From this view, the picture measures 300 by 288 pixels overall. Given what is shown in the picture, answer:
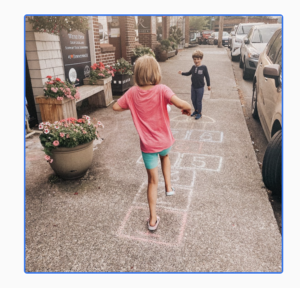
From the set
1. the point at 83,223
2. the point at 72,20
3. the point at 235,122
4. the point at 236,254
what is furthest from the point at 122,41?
the point at 236,254

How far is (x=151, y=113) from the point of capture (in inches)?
97.0

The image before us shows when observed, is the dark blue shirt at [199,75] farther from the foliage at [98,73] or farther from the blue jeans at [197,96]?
the foliage at [98,73]

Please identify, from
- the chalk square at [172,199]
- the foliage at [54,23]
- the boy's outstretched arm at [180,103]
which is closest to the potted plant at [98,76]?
the foliage at [54,23]

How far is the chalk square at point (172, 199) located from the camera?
315 cm

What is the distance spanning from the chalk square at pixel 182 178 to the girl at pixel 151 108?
3.19ft

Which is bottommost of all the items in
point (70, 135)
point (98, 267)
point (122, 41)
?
point (98, 267)

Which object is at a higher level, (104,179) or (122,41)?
(122,41)

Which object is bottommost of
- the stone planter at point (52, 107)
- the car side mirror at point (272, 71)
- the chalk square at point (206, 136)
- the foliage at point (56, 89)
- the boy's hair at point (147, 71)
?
the chalk square at point (206, 136)

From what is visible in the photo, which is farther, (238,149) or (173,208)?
(238,149)

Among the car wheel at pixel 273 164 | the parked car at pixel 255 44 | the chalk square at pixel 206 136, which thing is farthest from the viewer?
the parked car at pixel 255 44

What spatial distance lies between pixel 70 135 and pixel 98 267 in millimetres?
1738

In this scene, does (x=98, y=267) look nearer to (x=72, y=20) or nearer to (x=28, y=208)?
(x=28, y=208)

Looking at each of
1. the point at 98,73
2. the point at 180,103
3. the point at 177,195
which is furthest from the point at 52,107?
the point at 180,103

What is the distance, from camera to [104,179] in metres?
3.78
